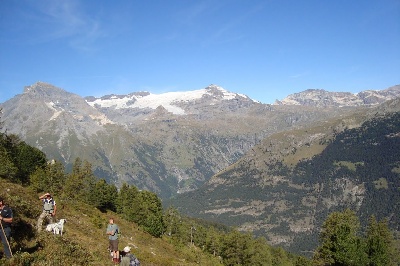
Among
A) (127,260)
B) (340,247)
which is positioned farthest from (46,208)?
(340,247)

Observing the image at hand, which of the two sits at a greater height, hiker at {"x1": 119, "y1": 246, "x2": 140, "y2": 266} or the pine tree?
hiker at {"x1": 119, "y1": 246, "x2": 140, "y2": 266}

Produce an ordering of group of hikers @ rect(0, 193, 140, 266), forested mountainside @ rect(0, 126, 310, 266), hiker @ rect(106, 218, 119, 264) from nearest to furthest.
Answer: group of hikers @ rect(0, 193, 140, 266) < forested mountainside @ rect(0, 126, 310, 266) < hiker @ rect(106, 218, 119, 264)

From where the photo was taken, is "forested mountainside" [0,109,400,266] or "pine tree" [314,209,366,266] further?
"pine tree" [314,209,366,266]

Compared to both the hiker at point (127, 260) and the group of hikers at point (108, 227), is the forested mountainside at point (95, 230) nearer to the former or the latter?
the group of hikers at point (108, 227)

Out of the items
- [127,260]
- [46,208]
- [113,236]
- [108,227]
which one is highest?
[46,208]

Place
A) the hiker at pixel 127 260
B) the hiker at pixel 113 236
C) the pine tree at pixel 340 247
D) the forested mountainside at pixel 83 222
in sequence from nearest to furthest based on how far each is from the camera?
the hiker at pixel 127 260
the forested mountainside at pixel 83 222
the hiker at pixel 113 236
the pine tree at pixel 340 247

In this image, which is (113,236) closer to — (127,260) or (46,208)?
(127,260)

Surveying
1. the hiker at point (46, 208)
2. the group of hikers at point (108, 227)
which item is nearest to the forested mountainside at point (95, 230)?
the hiker at point (46, 208)

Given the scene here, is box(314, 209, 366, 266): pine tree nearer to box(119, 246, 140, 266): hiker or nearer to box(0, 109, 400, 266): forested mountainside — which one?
box(0, 109, 400, 266): forested mountainside

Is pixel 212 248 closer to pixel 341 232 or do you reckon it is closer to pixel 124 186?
pixel 124 186

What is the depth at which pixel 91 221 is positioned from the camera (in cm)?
5006

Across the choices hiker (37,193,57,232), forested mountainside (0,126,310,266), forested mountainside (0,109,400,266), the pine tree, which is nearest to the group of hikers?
hiker (37,193,57,232)

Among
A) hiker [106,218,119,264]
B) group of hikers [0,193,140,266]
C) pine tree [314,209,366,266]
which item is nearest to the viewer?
group of hikers [0,193,140,266]

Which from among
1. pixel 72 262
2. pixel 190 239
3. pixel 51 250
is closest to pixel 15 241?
pixel 51 250
